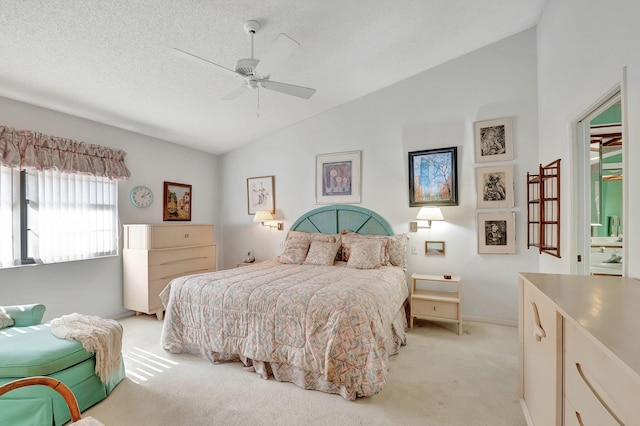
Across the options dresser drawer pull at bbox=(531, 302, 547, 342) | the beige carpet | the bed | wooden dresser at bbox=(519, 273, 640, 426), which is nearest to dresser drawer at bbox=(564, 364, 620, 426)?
wooden dresser at bbox=(519, 273, 640, 426)

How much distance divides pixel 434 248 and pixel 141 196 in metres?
4.12

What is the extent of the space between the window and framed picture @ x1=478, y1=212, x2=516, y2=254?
4.72 m

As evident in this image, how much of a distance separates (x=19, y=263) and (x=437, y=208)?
4.68 m

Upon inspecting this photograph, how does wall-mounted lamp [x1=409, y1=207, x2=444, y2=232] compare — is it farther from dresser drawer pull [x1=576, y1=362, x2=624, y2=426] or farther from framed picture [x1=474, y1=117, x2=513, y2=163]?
dresser drawer pull [x1=576, y1=362, x2=624, y2=426]

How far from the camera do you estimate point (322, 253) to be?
385cm

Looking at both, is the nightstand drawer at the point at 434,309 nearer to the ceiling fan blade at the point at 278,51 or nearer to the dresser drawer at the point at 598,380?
the dresser drawer at the point at 598,380

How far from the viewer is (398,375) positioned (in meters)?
2.44

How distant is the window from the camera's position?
3.03 meters

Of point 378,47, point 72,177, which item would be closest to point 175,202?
point 72,177

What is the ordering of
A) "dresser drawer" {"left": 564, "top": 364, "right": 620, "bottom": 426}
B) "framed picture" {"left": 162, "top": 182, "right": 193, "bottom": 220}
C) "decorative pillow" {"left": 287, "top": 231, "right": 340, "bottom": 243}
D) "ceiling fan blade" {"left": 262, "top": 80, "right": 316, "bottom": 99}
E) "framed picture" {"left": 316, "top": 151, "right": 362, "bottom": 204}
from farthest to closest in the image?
"framed picture" {"left": 162, "top": 182, "right": 193, "bottom": 220} < "framed picture" {"left": 316, "top": 151, "right": 362, "bottom": 204} < "decorative pillow" {"left": 287, "top": 231, "right": 340, "bottom": 243} < "ceiling fan blade" {"left": 262, "top": 80, "right": 316, "bottom": 99} < "dresser drawer" {"left": 564, "top": 364, "right": 620, "bottom": 426}

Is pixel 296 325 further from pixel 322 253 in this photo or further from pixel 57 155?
pixel 57 155

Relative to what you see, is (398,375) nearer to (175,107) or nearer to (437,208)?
(437,208)

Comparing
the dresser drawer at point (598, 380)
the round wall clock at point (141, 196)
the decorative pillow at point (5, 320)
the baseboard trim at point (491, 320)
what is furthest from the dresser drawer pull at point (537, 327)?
the round wall clock at point (141, 196)

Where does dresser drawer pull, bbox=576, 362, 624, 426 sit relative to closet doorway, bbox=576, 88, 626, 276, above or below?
below
